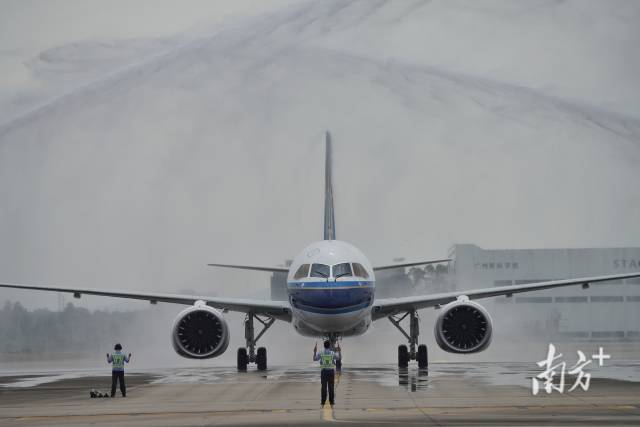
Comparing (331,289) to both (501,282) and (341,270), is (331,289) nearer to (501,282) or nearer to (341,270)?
(341,270)

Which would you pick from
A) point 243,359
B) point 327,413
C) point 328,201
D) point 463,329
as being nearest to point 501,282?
point 328,201

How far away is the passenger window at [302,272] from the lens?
3497 centimetres

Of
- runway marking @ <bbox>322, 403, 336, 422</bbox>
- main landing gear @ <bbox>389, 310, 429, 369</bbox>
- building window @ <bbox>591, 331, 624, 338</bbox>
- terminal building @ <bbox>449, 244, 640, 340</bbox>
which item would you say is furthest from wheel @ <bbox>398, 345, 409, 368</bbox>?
building window @ <bbox>591, 331, 624, 338</bbox>

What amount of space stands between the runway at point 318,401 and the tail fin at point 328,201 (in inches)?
332

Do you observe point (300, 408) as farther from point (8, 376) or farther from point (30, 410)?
point (8, 376)

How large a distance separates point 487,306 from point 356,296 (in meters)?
44.0

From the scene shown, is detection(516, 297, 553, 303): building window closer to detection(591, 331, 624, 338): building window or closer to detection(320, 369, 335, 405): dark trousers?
detection(591, 331, 624, 338): building window

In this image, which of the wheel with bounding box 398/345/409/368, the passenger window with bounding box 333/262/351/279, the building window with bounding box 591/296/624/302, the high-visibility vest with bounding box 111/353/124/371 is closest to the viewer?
the high-visibility vest with bounding box 111/353/124/371

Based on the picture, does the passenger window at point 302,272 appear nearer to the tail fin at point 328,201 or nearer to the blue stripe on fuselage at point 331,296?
the blue stripe on fuselage at point 331,296

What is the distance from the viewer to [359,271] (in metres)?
35.0

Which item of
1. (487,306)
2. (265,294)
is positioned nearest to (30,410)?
(265,294)

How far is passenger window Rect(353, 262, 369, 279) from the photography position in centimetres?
3481

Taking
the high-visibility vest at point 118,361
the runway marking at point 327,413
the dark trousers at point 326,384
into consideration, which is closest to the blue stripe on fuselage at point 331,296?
the high-visibility vest at point 118,361

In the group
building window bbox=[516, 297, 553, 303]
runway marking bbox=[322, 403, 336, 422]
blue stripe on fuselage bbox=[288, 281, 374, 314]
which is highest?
building window bbox=[516, 297, 553, 303]
